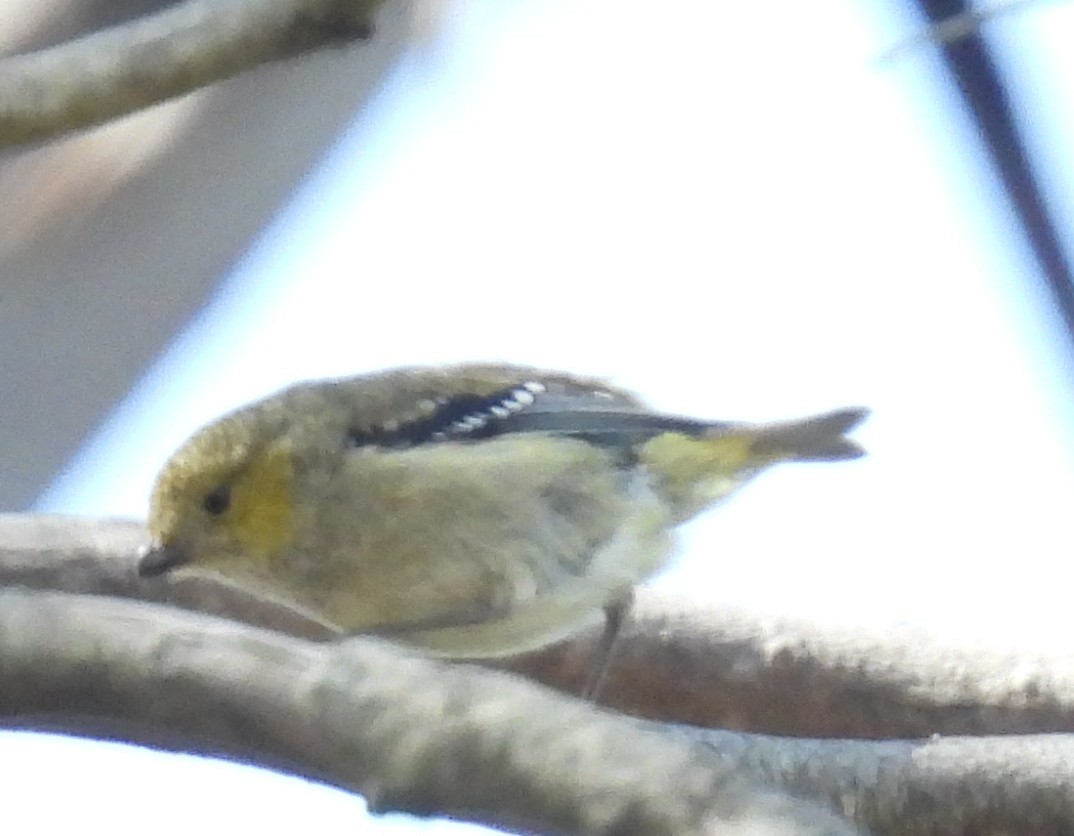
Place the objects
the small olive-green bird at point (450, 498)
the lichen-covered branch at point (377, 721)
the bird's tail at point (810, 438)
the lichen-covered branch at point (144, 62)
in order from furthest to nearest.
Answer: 1. the bird's tail at point (810, 438)
2. the small olive-green bird at point (450, 498)
3. the lichen-covered branch at point (144, 62)
4. the lichen-covered branch at point (377, 721)

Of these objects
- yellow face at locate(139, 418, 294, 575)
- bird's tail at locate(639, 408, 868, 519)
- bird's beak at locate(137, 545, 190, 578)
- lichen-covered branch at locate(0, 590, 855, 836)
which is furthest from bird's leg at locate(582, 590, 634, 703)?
lichen-covered branch at locate(0, 590, 855, 836)

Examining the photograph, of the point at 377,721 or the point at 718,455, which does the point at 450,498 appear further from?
the point at 377,721

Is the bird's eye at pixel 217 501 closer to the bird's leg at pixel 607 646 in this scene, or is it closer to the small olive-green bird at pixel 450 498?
the small olive-green bird at pixel 450 498

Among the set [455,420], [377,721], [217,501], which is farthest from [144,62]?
[455,420]

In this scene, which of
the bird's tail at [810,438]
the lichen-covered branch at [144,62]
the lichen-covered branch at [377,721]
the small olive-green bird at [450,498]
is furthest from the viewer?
the bird's tail at [810,438]

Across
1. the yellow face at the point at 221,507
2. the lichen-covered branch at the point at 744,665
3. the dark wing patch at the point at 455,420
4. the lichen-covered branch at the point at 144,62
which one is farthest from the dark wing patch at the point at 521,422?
the lichen-covered branch at the point at 144,62

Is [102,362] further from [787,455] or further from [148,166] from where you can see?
[787,455]

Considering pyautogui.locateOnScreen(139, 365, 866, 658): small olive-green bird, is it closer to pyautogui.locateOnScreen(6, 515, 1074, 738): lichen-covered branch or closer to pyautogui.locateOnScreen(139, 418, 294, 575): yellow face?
pyautogui.locateOnScreen(139, 418, 294, 575): yellow face
